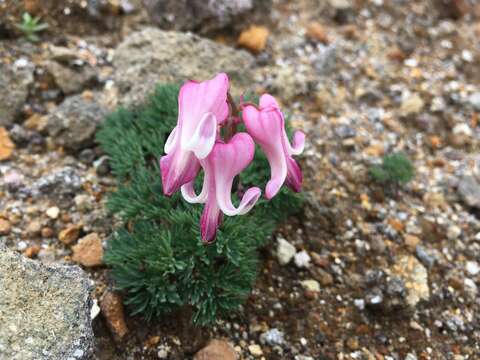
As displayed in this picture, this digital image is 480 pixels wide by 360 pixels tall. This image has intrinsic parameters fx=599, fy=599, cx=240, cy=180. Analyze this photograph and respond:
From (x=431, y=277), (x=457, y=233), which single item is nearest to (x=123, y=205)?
(x=431, y=277)

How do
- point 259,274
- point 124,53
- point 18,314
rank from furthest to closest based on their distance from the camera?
point 124,53
point 259,274
point 18,314

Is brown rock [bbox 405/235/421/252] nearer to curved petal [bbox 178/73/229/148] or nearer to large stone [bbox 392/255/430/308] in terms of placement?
large stone [bbox 392/255/430/308]

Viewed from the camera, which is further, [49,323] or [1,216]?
[1,216]

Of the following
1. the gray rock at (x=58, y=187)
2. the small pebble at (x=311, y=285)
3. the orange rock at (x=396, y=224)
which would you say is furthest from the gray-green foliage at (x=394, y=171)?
the gray rock at (x=58, y=187)

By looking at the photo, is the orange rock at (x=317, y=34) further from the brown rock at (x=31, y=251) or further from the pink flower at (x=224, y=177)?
the pink flower at (x=224, y=177)

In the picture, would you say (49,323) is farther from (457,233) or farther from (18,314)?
(457,233)

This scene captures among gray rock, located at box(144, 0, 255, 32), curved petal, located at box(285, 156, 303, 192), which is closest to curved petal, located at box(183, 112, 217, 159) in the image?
curved petal, located at box(285, 156, 303, 192)

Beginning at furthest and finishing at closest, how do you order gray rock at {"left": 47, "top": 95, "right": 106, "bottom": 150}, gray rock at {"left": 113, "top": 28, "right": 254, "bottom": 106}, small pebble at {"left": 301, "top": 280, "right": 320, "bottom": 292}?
gray rock at {"left": 113, "top": 28, "right": 254, "bottom": 106}
gray rock at {"left": 47, "top": 95, "right": 106, "bottom": 150}
small pebble at {"left": 301, "top": 280, "right": 320, "bottom": 292}
